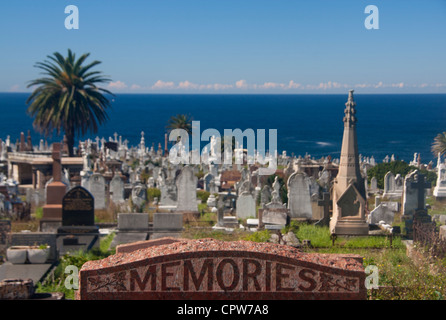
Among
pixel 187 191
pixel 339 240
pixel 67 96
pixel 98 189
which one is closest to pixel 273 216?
pixel 339 240

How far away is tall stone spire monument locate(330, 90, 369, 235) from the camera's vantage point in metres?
15.8

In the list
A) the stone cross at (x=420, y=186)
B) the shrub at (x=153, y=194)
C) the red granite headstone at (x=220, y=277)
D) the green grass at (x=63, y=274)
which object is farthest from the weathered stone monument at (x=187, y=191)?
the red granite headstone at (x=220, y=277)

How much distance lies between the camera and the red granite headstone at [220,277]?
8117 millimetres

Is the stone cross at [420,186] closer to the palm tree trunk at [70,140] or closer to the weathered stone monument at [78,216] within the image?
the weathered stone monument at [78,216]

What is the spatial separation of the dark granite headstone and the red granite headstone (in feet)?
26.4

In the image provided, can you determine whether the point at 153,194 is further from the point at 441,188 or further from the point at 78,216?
the point at 441,188

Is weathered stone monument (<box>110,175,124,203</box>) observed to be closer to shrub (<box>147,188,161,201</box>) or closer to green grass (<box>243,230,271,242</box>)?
shrub (<box>147,188,161,201</box>)

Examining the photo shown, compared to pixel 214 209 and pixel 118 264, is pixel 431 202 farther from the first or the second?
pixel 118 264

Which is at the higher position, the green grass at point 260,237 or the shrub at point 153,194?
the green grass at point 260,237

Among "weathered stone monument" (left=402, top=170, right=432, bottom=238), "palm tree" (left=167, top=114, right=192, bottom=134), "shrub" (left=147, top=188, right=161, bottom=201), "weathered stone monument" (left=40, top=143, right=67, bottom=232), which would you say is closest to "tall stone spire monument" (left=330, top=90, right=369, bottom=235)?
"weathered stone monument" (left=402, top=170, right=432, bottom=238)

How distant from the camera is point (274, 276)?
8.18m

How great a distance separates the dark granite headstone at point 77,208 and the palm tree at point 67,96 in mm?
16032

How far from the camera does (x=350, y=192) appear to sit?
52.1 ft
